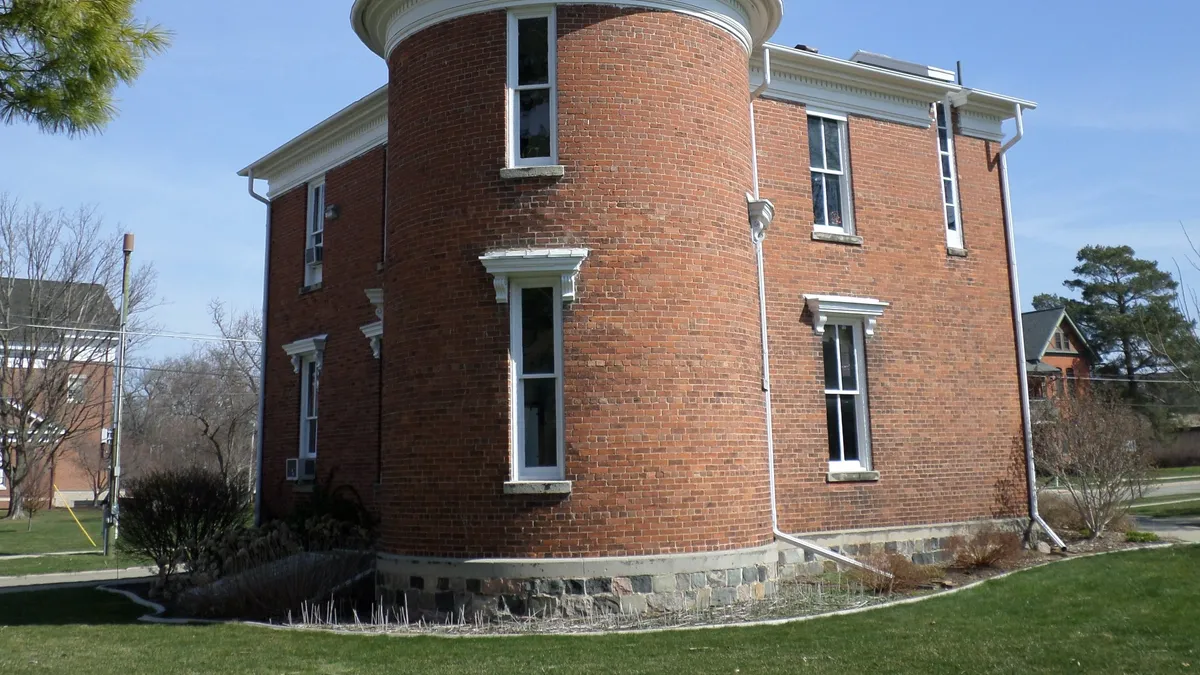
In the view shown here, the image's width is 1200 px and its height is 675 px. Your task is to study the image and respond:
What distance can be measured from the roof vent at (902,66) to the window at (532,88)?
25.1 feet

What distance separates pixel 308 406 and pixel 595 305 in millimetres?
9348

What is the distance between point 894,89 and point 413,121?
8.28m

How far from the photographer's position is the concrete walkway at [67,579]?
1573cm

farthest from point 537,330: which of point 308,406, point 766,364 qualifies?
point 308,406

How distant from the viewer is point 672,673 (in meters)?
7.13

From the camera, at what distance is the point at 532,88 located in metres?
10.9

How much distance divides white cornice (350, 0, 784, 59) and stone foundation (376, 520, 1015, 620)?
6.45 m

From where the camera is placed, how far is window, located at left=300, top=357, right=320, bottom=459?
687 inches

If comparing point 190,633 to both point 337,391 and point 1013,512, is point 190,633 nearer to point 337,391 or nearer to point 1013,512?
point 337,391

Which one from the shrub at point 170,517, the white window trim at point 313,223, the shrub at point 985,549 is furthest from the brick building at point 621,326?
the white window trim at point 313,223

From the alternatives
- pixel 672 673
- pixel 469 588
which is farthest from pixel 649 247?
pixel 672 673

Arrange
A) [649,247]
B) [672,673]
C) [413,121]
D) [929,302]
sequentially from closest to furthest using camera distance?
1. [672,673]
2. [649,247]
3. [413,121]
4. [929,302]

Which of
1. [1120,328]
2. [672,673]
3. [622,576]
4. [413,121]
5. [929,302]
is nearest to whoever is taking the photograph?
[672,673]

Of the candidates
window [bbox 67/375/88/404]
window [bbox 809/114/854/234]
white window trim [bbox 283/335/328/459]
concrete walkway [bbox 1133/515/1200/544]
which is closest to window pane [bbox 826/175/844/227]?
window [bbox 809/114/854/234]
